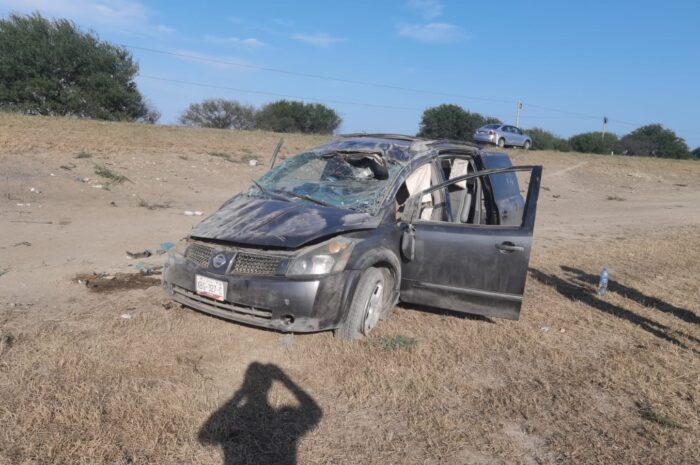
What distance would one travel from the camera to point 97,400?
3084 mm

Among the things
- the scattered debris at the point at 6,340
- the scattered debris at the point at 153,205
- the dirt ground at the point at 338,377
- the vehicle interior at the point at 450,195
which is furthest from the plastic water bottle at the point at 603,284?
the scattered debris at the point at 153,205

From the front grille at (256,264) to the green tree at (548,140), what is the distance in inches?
1903

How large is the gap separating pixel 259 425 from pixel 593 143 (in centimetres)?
5881

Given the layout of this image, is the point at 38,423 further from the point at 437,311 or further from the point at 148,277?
the point at 437,311

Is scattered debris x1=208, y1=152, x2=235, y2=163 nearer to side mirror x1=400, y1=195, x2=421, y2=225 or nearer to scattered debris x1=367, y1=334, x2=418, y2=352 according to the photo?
side mirror x1=400, y1=195, x2=421, y2=225

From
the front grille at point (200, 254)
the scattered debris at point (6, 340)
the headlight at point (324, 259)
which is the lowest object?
the scattered debris at point (6, 340)

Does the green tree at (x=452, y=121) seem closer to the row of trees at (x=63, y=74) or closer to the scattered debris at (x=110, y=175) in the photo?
the row of trees at (x=63, y=74)

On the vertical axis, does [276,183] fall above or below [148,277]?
above

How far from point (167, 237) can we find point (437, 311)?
4.75m

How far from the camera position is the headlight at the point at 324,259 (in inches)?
146

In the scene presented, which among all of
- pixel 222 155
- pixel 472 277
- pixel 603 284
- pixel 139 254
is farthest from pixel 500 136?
pixel 472 277

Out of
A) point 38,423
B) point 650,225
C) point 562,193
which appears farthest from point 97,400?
point 562,193

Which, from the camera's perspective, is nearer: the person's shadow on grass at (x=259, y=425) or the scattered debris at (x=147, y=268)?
the person's shadow on grass at (x=259, y=425)

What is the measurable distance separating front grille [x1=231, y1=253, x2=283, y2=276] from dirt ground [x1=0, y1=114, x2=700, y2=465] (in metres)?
0.67
